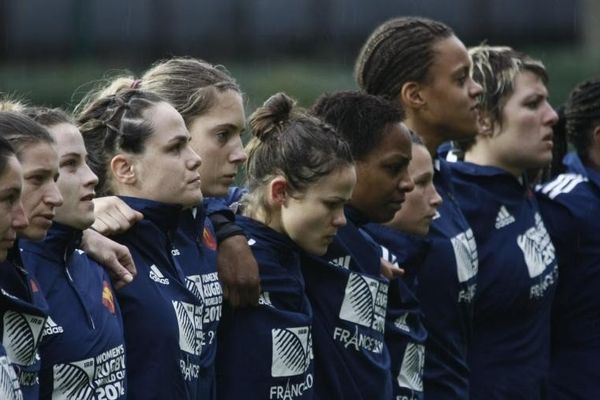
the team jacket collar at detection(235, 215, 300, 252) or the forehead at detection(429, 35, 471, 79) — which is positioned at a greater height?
the forehead at detection(429, 35, 471, 79)

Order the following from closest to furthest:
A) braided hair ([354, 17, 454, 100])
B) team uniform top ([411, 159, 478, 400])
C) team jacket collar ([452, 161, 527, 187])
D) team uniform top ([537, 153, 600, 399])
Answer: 1. team uniform top ([411, 159, 478, 400])
2. braided hair ([354, 17, 454, 100])
3. team jacket collar ([452, 161, 527, 187])
4. team uniform top ([537, 153, 600, 399])

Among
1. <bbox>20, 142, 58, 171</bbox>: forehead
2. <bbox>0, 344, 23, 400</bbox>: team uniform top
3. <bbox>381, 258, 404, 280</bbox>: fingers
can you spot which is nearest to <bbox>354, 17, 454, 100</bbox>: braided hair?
<bbox>381, 258, 404, 280</bbox>: fingers

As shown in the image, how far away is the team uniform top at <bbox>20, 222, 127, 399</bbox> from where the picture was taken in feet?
14.4

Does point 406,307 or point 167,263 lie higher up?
point 167,263

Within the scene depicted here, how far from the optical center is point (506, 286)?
6.32m

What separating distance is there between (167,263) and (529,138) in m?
2.23

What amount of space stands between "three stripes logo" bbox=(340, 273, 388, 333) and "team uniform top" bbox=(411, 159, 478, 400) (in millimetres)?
548

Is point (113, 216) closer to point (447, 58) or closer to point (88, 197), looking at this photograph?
point (88, 197)

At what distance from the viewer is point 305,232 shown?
5.20 metres

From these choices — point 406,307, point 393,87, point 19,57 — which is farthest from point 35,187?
point 19,57

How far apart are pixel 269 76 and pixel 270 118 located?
25.7 ft

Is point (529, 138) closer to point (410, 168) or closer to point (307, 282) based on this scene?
point (410, 168)

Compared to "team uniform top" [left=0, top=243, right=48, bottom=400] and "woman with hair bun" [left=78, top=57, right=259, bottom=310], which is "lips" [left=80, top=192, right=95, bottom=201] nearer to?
"team uniform top" [left=0, top=243, right=48, bottom=400]

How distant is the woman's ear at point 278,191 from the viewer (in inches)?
204
